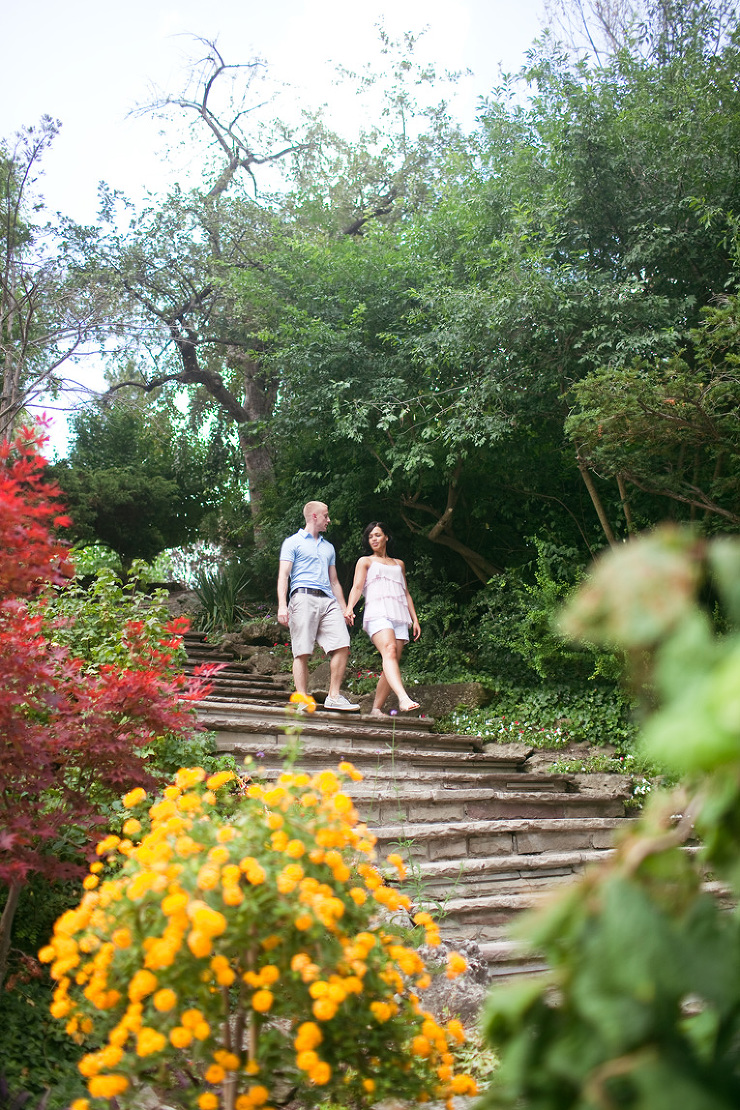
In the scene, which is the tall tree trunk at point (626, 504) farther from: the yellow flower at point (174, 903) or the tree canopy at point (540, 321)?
the yellow flower at point (174, 903)

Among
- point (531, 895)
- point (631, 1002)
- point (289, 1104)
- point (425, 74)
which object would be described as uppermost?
point (425, 74)

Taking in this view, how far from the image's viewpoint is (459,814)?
4672mm

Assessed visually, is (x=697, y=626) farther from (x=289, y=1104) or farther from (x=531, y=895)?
(x=531, y=895)

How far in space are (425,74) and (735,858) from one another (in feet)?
55.5

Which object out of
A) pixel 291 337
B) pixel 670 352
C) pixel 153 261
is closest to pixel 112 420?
pixel 153 261

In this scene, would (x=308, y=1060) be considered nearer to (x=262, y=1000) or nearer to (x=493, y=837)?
(x=262, y=1000)

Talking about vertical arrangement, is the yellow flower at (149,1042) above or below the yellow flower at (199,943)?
below

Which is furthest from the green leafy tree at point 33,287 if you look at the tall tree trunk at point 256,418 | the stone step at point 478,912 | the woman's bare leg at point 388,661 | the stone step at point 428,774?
the stone step at point 478,912

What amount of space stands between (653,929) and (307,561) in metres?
5.61

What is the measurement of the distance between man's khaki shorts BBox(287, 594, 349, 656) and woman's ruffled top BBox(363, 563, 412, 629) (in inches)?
19.4

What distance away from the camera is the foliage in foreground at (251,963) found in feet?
5.39

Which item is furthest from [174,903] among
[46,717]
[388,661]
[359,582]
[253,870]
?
[359,582]

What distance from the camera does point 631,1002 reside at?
33.2 inches

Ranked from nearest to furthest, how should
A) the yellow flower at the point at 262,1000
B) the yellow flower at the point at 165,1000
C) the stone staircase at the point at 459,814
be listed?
1. the yellow flower at the point at 165,1000
2. the yellow flower at the point at 262,1000
3. the stone staircase at the point at 459,814
